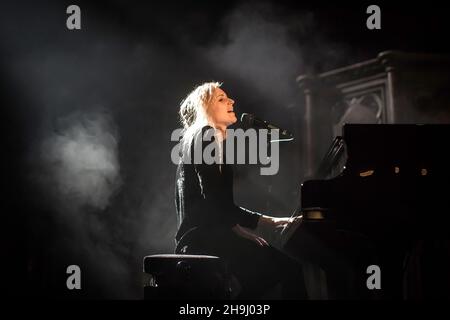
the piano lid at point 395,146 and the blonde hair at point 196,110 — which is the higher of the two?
the blonde hair at point 196,110

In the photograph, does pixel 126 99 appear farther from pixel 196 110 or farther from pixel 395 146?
pixel 395 146

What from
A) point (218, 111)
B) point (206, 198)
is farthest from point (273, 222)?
point (218, 111)

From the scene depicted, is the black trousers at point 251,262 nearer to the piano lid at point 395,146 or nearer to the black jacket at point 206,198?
the black jacket at point 206,198

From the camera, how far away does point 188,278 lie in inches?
96.3

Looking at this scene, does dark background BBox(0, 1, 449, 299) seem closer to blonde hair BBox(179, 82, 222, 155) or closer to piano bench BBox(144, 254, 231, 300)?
blonde hair BBox(179, 82, 222, 155)

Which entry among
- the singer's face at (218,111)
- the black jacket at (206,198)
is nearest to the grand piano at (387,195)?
the black jacket at (206,198)

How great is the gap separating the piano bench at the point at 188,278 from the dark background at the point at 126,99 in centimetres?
291

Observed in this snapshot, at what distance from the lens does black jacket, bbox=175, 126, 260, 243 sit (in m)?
2.61

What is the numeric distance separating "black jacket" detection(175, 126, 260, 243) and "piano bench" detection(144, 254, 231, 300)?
0.20 m

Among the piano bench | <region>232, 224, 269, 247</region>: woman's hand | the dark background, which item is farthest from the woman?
the dark background

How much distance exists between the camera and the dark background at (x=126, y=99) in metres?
5.21

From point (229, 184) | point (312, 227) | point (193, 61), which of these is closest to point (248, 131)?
point (193, 61)

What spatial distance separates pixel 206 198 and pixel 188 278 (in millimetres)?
389
